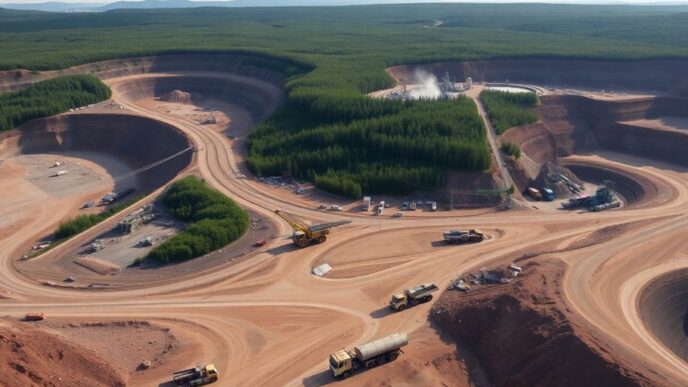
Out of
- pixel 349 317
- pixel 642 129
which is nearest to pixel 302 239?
pixel 349 317

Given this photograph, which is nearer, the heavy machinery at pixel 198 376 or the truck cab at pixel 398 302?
the heavy machinery at pixel 198 376

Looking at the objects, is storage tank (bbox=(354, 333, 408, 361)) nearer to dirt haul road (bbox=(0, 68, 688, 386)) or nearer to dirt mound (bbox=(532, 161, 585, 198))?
dirt haul road (bbox=(0, 68, 688, 386))

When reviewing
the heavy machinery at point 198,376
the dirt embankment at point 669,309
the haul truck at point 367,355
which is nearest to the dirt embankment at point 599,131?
the dirt embankment at point 669,309

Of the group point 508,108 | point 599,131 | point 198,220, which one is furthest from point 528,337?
point 599,131

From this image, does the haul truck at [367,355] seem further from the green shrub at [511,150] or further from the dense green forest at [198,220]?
the green shrub at [511,150]

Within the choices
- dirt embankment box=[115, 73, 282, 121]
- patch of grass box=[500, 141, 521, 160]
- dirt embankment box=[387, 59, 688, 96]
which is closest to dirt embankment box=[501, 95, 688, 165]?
patch of grass box=[500, 141, 521, 160]

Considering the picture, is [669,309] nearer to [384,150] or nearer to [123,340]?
[123,340]

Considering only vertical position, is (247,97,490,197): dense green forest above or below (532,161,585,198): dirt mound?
above
